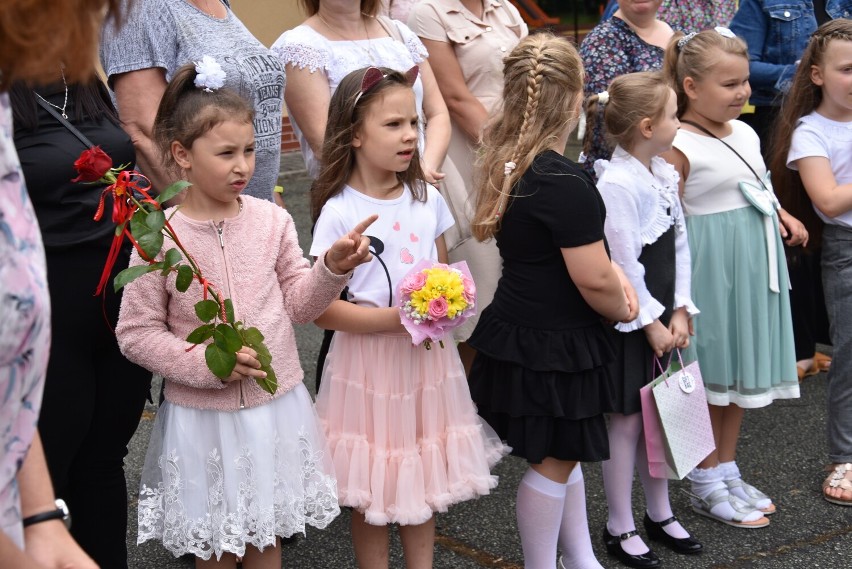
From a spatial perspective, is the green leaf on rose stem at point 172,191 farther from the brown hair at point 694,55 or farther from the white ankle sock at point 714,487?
the white ankle sock at point 714,487

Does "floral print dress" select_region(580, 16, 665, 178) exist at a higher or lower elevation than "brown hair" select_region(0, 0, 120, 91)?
lower

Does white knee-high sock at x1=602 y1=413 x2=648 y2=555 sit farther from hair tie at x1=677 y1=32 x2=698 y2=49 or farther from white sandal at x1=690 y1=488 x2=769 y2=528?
hair tie at x1=677 y1=32 x2=698 y2=49

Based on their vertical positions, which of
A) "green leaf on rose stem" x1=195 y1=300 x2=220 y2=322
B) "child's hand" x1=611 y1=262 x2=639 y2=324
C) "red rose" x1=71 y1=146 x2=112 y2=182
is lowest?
"child's hand" x1=611 y1=262 x2=639 y2=324

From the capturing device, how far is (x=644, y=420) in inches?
143

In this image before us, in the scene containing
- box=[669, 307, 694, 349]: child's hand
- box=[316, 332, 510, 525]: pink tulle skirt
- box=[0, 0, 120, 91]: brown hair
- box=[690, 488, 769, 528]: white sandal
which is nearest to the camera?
box=[0, 0, 120, 91]: brown hair

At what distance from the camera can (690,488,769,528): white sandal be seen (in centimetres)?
393

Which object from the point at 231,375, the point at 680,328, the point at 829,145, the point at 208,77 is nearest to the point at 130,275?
the point at 231,375

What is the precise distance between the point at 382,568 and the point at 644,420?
1.01 meters

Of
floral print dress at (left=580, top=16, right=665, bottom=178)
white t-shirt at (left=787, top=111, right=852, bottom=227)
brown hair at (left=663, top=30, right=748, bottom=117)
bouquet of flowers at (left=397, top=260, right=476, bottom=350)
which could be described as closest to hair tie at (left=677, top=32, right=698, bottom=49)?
brown hair at (left=663, top=30, right=748, bottom=117)

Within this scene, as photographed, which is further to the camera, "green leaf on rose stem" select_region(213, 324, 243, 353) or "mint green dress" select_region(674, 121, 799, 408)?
"mint green dress" select_region(674, 121, 799, 408)

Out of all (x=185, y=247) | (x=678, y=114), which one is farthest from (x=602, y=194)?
(x=185, y=247)

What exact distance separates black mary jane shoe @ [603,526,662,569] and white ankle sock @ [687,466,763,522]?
39cm

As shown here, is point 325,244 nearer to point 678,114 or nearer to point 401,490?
point 401,490

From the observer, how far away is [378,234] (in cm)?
327
